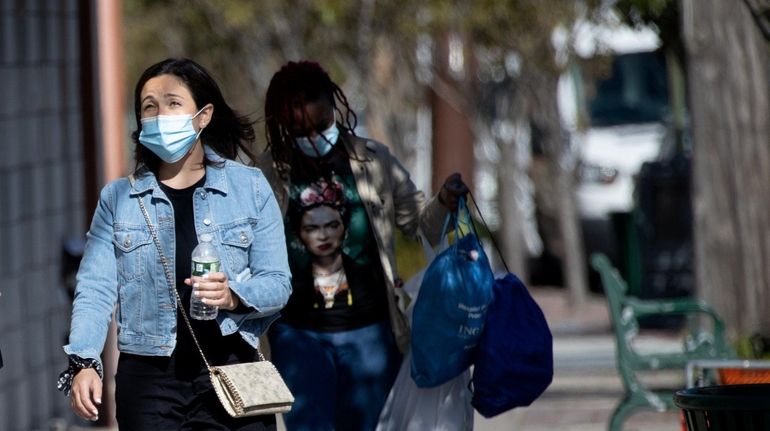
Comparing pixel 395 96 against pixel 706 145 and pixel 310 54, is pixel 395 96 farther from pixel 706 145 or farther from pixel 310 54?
pixel 706 145

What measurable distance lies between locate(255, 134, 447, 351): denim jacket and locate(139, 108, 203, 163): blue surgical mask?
79 cm

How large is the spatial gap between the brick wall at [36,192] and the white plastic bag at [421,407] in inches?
131

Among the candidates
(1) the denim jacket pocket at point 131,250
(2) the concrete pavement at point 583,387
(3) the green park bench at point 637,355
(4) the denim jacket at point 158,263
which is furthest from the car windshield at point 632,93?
(1) the denim jacket pocket at point 131,250

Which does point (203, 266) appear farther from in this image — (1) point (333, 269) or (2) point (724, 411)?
(2) point (724, 411)

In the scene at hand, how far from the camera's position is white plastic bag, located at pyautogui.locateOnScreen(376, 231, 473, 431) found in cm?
577

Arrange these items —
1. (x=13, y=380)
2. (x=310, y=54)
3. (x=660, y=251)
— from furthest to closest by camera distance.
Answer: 1. (x=310, y=54)
2. (x=660, y=251)
3. (x=13, y=380)

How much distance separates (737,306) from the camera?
9.67 m

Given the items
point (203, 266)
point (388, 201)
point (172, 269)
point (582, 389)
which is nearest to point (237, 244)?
Result: point (172, 269)

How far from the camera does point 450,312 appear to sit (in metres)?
5.63

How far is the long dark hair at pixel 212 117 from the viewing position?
4.84 m

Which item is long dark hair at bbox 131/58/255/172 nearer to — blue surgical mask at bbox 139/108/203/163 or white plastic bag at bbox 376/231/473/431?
blue surgical mask at bbox 139/108/203/163

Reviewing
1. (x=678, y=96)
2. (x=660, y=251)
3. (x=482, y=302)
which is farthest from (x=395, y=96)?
(x=482, y=302)

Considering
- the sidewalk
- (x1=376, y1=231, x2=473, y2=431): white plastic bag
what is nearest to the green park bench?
the sidewalk

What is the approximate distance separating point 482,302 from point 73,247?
3753 millimetres
